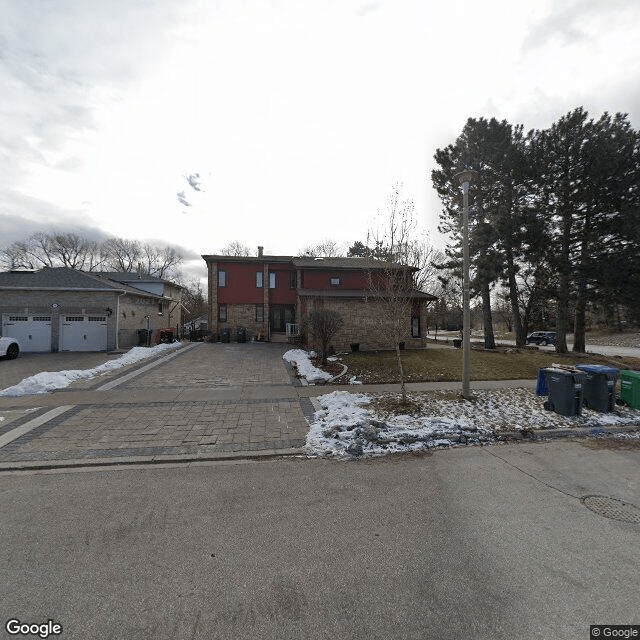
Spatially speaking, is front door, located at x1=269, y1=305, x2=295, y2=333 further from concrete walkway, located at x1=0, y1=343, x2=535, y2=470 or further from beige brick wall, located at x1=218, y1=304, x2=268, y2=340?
concrete walkway, located at x1=0, y1=343, x2=535, y2=470

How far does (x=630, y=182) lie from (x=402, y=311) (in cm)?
1697

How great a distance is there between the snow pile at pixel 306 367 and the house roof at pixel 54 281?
11259 millimetres

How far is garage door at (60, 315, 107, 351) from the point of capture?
A: 17.0 metres

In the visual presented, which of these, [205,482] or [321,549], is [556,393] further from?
[205,482]

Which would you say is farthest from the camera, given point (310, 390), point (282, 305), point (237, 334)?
point (282, 305)

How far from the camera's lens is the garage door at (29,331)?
54.4ft

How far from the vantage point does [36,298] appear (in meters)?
16.9

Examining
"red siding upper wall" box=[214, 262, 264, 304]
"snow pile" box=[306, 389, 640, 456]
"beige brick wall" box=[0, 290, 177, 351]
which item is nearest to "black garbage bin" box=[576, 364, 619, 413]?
"snow pile" box=[306, 389, 640, 456]

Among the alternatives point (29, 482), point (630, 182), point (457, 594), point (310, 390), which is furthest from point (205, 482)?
point (630, 182)

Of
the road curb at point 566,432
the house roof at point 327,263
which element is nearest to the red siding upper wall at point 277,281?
the house roof at point 327,263

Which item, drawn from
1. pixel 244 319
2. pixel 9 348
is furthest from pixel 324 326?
pixel 9 348

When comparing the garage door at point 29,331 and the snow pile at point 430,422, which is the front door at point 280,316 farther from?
the snow pile at point 430,422

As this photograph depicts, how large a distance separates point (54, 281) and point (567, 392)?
24.3m

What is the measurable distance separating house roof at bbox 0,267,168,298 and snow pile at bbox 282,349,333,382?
1126cm
